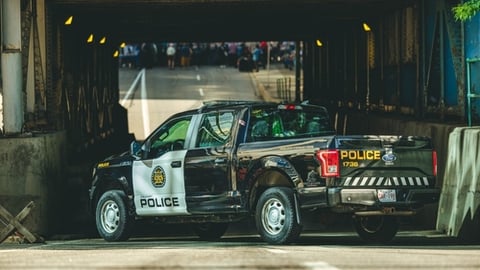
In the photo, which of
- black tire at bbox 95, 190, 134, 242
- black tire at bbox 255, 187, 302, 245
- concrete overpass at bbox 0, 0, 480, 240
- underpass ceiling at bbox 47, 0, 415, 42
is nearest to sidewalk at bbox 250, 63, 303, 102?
concrete overpass at bbox 0, 0, 480, 240

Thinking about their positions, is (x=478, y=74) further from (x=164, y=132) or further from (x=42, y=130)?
(x=42, y=130)

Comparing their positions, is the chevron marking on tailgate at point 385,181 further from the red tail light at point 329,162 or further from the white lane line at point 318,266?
the white lane line at point 318,266

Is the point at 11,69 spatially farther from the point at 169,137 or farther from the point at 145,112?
the point at 145,112

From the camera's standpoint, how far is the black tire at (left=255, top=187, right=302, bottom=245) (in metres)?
15.9

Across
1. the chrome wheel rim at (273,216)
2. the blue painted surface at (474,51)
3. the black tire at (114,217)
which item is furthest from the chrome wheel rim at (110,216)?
the blue painted surface at (474,51)

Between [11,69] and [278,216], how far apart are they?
791 centimetres

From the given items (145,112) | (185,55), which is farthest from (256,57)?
(145,112)

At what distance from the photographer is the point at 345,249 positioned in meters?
Answer: 15.1

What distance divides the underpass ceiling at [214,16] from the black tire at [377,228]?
32.1ft

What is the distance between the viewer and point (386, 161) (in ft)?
51.9

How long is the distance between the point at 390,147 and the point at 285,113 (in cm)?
191

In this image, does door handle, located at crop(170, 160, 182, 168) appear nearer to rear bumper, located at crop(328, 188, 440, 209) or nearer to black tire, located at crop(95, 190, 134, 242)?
black tire, located at crop(95, 190, 134, 242)

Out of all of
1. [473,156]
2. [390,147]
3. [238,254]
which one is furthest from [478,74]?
[238,254]

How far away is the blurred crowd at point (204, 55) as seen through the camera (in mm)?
78188
